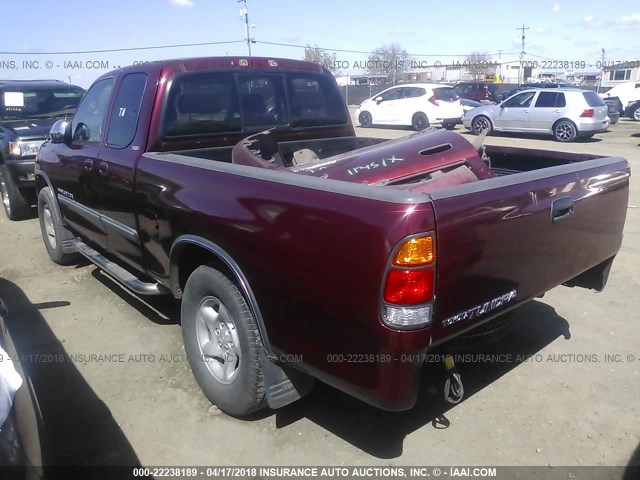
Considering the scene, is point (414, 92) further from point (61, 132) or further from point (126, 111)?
point (126, 111)

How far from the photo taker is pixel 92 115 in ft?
14.6

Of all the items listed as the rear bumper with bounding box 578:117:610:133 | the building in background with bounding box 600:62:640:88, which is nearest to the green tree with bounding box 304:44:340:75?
the building in background with bounding box 600:62:640:88

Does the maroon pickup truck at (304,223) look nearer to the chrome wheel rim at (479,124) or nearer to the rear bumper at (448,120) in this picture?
the chrome wheel rim at (479,124)

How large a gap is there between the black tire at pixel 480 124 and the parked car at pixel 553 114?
0.11 feet

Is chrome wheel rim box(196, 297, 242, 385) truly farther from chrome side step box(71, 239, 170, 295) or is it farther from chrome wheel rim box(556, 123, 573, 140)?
chrome wheel rim box(556, 123, 573, 140)

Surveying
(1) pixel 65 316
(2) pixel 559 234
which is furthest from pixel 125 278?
(2) pixel 559 234

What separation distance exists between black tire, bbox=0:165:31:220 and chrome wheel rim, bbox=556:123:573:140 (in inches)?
564

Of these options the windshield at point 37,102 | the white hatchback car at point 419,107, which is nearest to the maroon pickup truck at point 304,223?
the windshield at point 37,102

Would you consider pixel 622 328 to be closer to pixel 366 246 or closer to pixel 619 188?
pixel 619 188

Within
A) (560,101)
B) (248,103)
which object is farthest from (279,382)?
(560,101)

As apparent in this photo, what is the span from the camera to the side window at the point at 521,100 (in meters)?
16.8

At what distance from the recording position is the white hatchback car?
19.4 metres

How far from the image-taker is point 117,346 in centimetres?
399

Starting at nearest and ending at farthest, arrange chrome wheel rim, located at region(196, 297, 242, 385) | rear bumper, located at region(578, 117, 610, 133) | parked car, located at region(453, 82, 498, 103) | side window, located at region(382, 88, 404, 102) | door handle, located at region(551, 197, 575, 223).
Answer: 1. door handle, located at region(551, 197, 575, 223)
2. chrome wheel rim, located at region(196, 297, 242, 385)
3. rear bumper, located at region(578, 117, 610, 133)
4. side window, located at region(382, 88, 404, 102)
5. parked car, located at region(453, 82, 498, 103)
